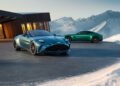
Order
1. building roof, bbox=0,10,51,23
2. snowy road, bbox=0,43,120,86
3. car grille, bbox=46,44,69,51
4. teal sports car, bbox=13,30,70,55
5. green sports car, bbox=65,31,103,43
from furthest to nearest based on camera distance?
building roof, bbox=0,10,51,23, green sports car, bbox=65,31,103,43, car grille, bbox=46,44,69,51, teal sports car, bbox=13,30,70,55, snowy road, bbox=0,43,120,86

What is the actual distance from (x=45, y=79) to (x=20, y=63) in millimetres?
4564

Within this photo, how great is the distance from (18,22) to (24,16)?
1.98 metres

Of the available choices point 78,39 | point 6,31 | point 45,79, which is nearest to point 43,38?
point 45,79

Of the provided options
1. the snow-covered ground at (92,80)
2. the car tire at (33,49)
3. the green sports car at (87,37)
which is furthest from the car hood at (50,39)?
the green sports car at (87,37)

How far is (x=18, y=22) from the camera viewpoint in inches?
1918

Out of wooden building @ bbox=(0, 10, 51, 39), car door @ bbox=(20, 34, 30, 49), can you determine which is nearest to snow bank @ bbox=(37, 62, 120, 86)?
car door @ bbox=(20, 34, 30, 49)

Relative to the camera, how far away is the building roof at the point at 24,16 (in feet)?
141

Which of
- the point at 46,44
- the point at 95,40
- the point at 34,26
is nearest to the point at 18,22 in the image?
the point at 34,26

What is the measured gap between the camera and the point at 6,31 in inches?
1866

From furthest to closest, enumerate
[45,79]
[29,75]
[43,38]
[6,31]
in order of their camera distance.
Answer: [6,31]
[43,38]
[29,75]
[45,79]

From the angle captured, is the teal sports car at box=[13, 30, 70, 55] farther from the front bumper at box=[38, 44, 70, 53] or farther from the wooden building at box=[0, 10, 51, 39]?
the wooden building at box=[0, 10, 51, 39]

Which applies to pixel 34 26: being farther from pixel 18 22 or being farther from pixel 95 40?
pixel 95 40

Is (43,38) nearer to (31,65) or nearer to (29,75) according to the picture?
(31,65)

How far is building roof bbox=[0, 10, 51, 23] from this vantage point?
43062 millimetres
